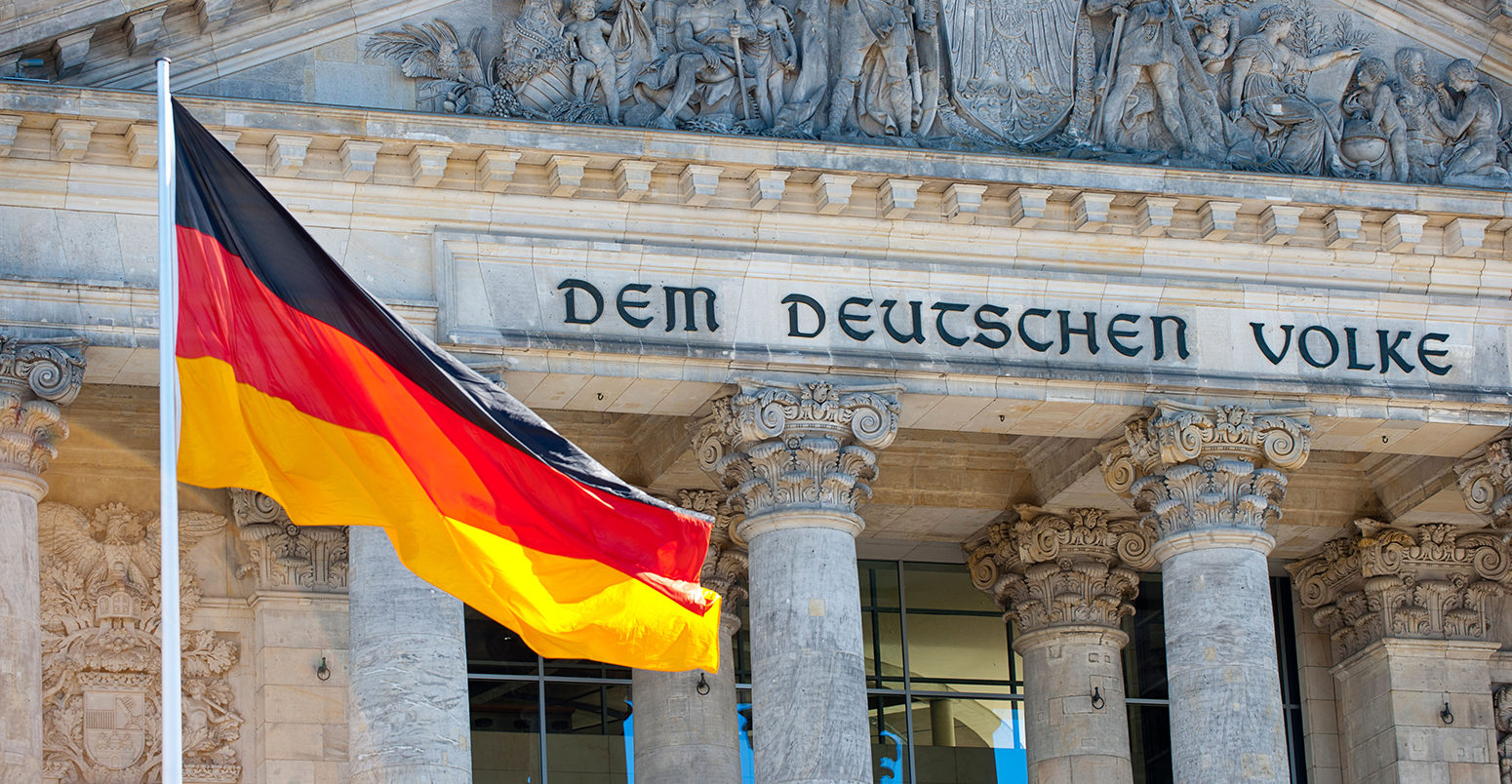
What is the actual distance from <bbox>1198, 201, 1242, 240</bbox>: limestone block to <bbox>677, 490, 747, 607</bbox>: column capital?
5.84 metres

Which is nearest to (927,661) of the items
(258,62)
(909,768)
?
(909,768)

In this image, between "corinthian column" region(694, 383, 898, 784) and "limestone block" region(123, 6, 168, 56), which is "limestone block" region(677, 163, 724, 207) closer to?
"corinthian column" region(694, 383, 898, 784)

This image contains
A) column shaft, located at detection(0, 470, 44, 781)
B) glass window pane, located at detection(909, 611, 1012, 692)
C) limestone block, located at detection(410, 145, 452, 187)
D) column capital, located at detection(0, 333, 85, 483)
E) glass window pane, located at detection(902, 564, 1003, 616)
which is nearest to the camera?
column shaft, located at detection(0, 470, 44, 781)

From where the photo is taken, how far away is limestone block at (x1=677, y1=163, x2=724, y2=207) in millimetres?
27125

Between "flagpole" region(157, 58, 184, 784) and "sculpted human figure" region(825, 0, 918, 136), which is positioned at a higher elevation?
"sculpted human figure" region(825, 0, 918, 136)

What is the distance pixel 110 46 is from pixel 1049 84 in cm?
935

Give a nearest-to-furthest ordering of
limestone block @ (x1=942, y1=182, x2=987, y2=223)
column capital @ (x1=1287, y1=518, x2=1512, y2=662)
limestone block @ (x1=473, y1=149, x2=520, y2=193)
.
A: limestone block @ (x1=473, y1=149, x2=520, y2=193)
limestone block @ (x1=942, y1=182, x2=987, y2=223)
column capital @ (x1=1287, y1=518, x2=1512, y2=662)

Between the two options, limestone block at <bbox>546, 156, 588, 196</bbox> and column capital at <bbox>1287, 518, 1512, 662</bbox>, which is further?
column capital at <bbox>1287, 518, 1512, 662</bbox>

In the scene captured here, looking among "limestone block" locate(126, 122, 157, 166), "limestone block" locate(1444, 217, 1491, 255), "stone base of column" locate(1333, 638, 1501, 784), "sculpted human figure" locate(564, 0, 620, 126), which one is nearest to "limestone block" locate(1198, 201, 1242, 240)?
"limestone block" locate(1444, 217, 1491, 255)

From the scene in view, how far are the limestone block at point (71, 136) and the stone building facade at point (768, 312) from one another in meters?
0.04

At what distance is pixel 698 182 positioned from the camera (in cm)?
2717

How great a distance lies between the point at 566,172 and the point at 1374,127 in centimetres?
871

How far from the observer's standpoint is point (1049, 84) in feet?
95.2

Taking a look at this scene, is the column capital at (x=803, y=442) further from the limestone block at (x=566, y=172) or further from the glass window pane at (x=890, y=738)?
the glass window pane at (x=890, y=738)
